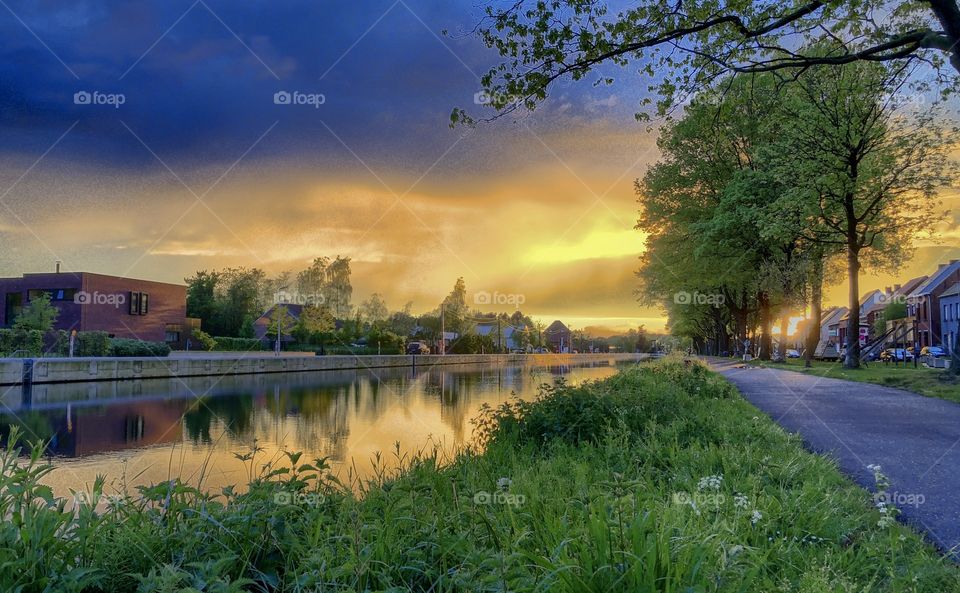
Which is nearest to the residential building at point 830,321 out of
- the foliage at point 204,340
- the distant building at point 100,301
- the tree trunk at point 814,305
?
the tree trunk at point 814,305

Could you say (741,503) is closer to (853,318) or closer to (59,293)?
(853,318)

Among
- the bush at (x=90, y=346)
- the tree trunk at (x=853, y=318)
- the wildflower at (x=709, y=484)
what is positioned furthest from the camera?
the bush at (x=90, y=346)

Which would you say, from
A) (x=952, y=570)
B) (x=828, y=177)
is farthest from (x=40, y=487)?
(x=828, y=177)

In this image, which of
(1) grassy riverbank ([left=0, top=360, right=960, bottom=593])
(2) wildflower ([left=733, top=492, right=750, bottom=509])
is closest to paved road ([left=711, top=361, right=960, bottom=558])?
(1) grassy riverbank ([left=0, top=360, right=960, bottom=593])

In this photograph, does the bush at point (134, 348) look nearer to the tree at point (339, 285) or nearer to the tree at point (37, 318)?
the tree at point (37, 318)

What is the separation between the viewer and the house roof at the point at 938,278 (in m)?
66.8

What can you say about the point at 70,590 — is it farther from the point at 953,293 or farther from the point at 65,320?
the point at 953,293

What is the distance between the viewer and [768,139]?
27.9 m

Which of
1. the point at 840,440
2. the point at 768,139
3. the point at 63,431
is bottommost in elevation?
the point at 63,431

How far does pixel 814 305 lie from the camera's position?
30984mm

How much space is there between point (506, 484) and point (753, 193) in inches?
1038

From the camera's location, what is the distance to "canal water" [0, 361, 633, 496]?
372 inches

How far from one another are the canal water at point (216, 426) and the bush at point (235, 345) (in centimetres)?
3126

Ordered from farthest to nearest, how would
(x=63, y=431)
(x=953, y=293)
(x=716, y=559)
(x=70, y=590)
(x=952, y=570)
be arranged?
(x=953, y=293) → (x=63, y=431) → (x=952, y=570) → (x=716, y=559) → (x=70, y=590)
